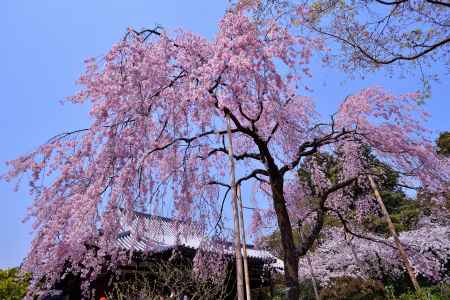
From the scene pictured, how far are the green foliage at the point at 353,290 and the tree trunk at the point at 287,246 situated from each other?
10.8m

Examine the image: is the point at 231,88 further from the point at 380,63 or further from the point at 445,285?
the point at 445,285

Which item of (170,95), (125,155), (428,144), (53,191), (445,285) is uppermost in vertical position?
(170,95)

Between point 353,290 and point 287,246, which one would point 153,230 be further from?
point 353,290

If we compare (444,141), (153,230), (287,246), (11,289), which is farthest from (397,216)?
(11,289)

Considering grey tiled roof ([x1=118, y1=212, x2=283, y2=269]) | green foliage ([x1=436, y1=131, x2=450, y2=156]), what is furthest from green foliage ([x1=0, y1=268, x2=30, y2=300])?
green foliage ([x1=436, y1=131, x2=450, y2=156])

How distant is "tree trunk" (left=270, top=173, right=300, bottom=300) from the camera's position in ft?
17.7

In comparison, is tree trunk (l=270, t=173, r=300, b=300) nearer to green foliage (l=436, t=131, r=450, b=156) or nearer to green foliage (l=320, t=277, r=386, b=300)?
green foliage (l=320, t=277, r=386, b=300)

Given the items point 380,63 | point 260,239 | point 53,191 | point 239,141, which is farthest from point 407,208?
point 53,191

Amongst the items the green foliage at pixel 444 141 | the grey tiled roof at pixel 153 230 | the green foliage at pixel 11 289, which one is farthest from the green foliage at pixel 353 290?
the green foliage at pixel 444 141

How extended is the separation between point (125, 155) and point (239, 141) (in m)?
4.20

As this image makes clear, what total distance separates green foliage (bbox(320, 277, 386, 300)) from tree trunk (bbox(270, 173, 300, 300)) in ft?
35.3

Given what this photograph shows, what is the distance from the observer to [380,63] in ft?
18.5

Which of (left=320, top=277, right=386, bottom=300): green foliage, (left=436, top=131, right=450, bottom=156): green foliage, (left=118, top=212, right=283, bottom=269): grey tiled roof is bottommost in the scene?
(left=320, top=277, right=386, bottom=300): green foliage

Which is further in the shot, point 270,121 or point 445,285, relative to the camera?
point 445,285
